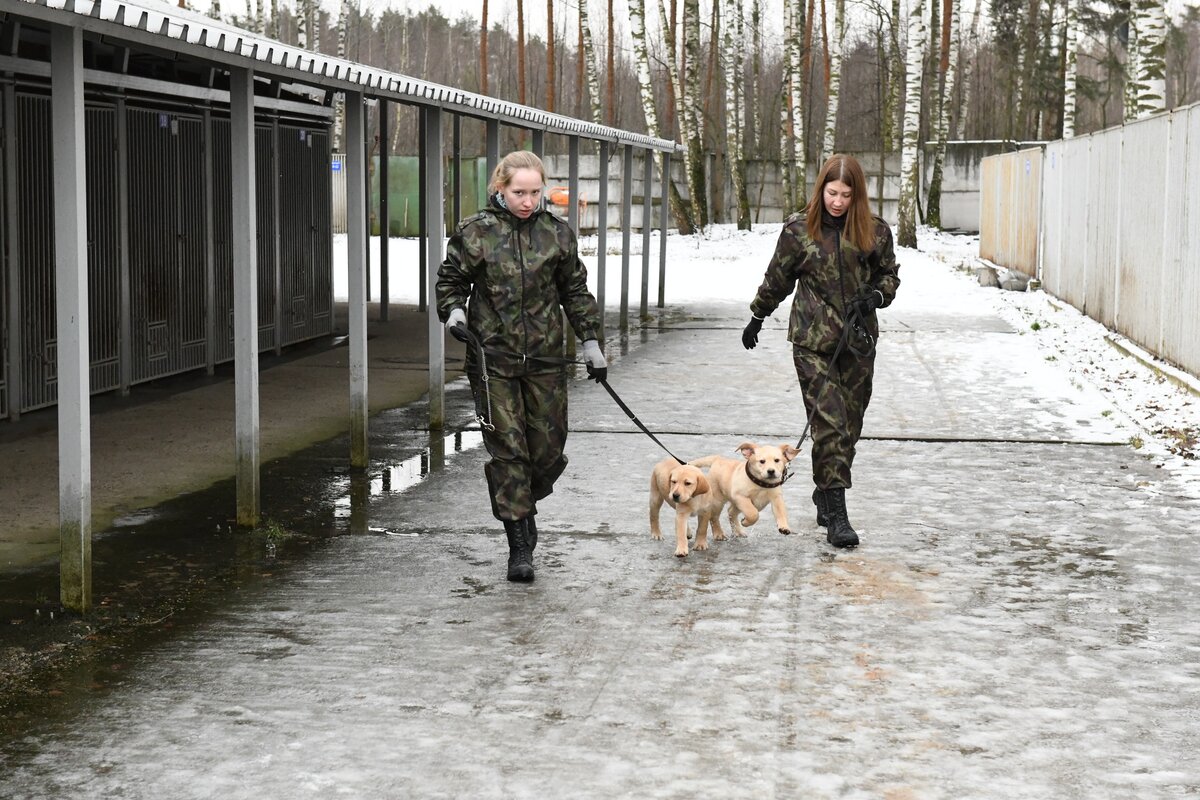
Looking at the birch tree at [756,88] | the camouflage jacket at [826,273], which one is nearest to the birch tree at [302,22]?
the birch tree at [756,88]

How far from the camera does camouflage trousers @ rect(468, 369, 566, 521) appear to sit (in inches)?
258

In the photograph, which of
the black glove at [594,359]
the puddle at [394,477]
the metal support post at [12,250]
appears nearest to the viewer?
the black glove at [594,359]

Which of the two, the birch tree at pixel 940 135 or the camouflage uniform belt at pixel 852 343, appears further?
the birch tree at pixel 940 135

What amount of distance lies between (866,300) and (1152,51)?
47.2ft

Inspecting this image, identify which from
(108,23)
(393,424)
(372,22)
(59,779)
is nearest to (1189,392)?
(393,424)

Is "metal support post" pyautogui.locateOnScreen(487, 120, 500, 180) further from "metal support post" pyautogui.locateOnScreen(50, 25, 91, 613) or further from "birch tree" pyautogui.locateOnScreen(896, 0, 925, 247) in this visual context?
"birch tree" pyautogui.locateOnScreen(896, 0, 925, 247)

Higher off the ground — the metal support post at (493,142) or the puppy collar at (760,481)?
the metal support post at (493,142)

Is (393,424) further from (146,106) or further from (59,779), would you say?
(59,779)

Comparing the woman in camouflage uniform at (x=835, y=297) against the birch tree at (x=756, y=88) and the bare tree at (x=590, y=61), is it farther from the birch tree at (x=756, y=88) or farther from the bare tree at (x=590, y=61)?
the birch tree at (x=756, y=88)

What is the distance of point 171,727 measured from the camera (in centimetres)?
468

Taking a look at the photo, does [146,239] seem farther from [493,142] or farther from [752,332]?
[752,332]

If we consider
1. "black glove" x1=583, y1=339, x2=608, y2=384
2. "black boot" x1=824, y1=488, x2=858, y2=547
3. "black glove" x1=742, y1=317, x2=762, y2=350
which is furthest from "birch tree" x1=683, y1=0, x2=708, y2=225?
"black glove" x1=583, y1=339, x2=608, y2=384

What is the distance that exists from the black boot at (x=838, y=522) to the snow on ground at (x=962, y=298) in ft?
9.15

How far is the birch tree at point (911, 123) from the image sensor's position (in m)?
30.1
